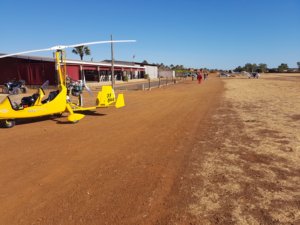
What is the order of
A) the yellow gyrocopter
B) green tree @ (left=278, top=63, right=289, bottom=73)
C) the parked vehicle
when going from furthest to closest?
green tree @ (left=278, top=63, right=289, bottom=73)
the parked vehicle
the yellow gyrocopter

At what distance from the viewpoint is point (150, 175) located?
4.84 metres

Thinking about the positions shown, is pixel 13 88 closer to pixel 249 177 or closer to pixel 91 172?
pixel 91 172

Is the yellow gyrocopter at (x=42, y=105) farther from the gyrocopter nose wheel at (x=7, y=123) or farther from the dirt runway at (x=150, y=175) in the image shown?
the dirt runway at (x=150, y=175)

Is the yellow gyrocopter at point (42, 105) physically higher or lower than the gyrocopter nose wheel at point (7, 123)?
higher

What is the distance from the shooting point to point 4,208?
3703 millimetres

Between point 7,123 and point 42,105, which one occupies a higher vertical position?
point 42,105

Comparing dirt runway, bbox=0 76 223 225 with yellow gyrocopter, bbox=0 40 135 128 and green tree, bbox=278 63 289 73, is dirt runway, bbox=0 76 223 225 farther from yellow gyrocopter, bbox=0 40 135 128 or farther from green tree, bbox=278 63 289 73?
green tree, bbox=278 63 289 73

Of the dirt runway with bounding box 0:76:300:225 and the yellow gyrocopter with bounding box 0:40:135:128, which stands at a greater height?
the yellow gyrocopter with bounding box 0:40:135:128

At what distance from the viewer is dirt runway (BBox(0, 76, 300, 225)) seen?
3.59 metres

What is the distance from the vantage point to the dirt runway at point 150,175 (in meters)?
3.59

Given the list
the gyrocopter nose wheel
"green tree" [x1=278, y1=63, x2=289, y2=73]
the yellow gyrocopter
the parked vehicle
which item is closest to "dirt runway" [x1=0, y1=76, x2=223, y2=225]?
the gyrocopter nose wheel

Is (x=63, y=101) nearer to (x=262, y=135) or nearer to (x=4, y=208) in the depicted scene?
(x=4, y=208)

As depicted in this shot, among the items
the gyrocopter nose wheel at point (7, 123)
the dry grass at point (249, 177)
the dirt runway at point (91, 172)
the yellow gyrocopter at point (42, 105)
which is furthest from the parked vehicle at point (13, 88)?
the dry grass at point (249, 177)

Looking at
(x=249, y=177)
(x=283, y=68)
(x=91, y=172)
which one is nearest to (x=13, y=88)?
(x=91, y=172)
